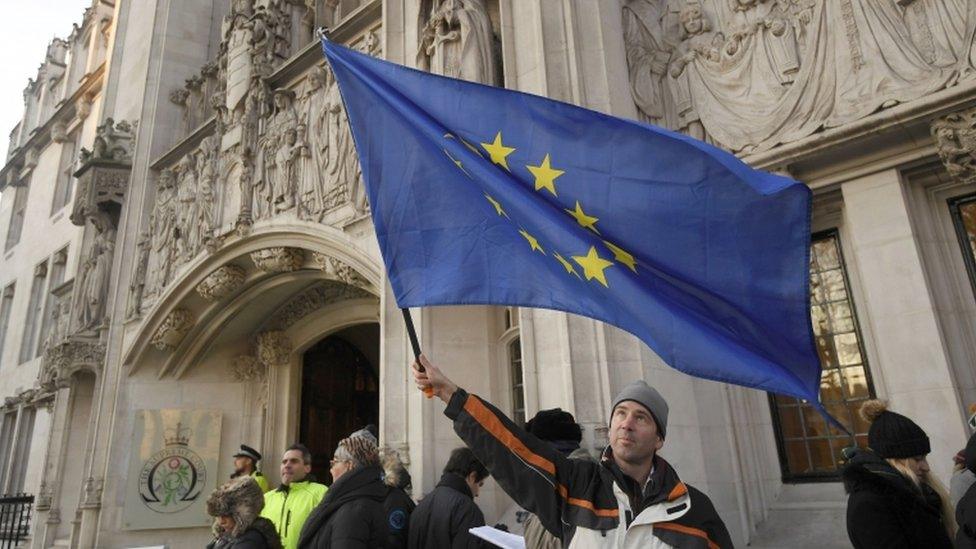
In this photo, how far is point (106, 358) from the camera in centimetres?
1171

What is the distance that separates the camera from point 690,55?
5.65m

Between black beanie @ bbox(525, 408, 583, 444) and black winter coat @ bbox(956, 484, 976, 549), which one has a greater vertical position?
black beanie @ bbox(525, 408, 583, 444)

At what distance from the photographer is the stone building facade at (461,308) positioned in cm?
448

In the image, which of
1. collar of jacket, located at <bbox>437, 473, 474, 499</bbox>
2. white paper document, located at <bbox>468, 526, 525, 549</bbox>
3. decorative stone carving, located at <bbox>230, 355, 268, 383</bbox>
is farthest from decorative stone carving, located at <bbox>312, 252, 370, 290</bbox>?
white paper document, located at <bbox>468, 526, 525, 549</bbox>

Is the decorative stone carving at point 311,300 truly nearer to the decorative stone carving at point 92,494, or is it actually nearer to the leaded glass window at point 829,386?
the decorative stone carving at point 92,494

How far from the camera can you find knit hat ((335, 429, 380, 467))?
3172 millimetres

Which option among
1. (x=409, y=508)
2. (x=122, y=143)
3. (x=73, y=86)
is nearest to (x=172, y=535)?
(x=122, y=143)

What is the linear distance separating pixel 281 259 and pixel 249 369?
14.0ft

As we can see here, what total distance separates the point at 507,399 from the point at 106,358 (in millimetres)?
8776

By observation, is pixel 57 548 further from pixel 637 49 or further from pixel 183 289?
pixel 637 49

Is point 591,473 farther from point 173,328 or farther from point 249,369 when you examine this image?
point 249,369

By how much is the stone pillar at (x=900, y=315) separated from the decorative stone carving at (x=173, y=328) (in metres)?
9.87

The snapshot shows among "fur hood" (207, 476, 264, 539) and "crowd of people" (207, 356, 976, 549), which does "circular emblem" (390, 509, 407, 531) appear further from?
"fur hood" (207, 476, 264, 539)

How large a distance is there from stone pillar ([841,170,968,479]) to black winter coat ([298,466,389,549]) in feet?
10.9
